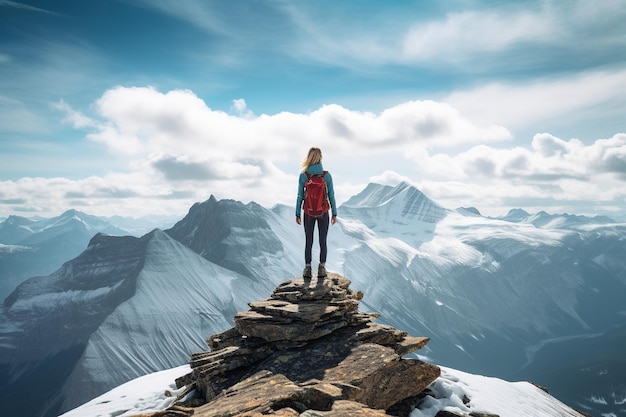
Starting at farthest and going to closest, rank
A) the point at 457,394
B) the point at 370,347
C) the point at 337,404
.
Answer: the point at 457,394, the point at 370,347, the point at 337,404

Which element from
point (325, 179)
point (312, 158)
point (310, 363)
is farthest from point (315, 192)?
point (310, 363)

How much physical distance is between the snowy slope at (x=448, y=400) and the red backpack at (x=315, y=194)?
961cm

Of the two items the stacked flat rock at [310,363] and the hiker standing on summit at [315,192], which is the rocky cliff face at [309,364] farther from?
the hiker standing on summit at [315,192]

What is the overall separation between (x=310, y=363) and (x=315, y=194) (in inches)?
312

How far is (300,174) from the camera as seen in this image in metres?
18.9

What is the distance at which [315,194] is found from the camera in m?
18.6

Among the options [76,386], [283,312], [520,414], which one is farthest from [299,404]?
[76,386]

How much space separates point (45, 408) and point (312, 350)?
763 feet

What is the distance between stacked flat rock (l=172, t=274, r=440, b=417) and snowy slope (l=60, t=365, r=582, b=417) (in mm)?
1222

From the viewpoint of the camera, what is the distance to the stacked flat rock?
35.7ft

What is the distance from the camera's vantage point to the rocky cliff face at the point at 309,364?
10898 mm

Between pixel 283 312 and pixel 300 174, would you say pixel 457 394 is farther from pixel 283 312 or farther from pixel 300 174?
pixel 300 174

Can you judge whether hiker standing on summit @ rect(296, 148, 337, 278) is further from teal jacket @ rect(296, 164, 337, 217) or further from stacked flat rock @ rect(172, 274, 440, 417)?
stacked flat rock @ rect(172, 274, 440, 417)

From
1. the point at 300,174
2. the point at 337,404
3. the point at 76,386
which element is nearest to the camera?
the point at 337,404
